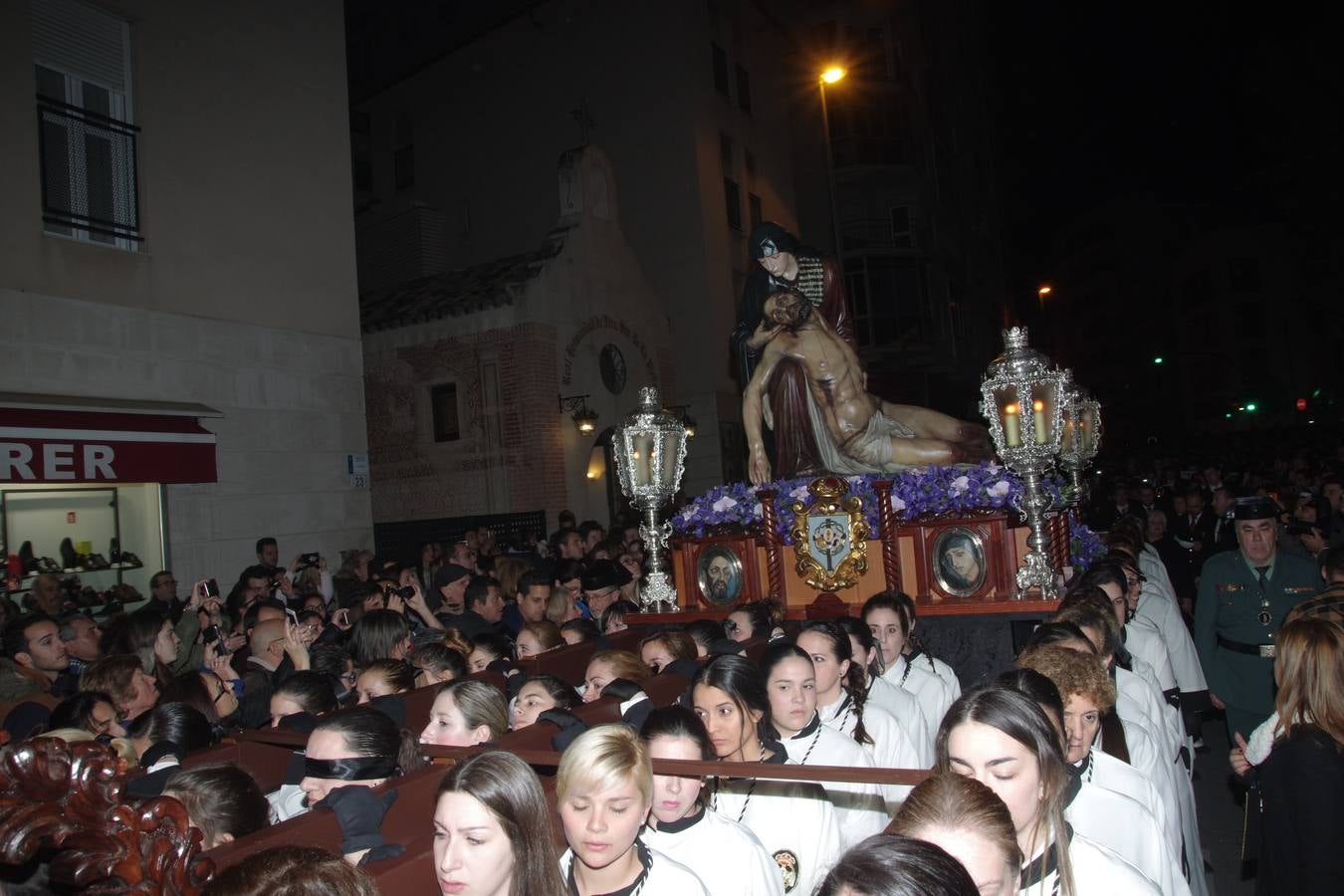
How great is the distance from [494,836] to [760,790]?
1508mm

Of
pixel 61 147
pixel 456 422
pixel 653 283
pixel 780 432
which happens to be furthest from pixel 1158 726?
pixel 653 283

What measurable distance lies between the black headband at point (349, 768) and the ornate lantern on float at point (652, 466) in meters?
5.31

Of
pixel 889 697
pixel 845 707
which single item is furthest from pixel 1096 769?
pixel 889 697

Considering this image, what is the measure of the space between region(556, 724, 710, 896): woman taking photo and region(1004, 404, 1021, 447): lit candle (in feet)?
16.7

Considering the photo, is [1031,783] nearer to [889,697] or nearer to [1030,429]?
[889,697]

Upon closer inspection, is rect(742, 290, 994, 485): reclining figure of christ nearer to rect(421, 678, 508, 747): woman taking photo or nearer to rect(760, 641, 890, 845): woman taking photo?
rect(760, 641, 890, 845): woman taking photo

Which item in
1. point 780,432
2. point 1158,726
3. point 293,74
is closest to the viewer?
point 1158,726

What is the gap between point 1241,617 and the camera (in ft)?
21.8

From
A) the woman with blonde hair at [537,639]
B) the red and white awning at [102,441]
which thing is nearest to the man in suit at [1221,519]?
the woman with blonde hair at [537,639]

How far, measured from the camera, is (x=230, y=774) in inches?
129

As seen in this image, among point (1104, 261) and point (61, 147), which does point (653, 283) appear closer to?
point (61, 147)

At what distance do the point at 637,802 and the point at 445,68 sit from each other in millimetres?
24711

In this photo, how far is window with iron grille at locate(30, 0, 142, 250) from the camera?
393 inches

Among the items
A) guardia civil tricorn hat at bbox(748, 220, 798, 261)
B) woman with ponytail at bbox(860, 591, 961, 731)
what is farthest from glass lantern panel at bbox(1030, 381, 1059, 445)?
guardia civil tricorn hat at bbox(748, 220, 798, 261)
